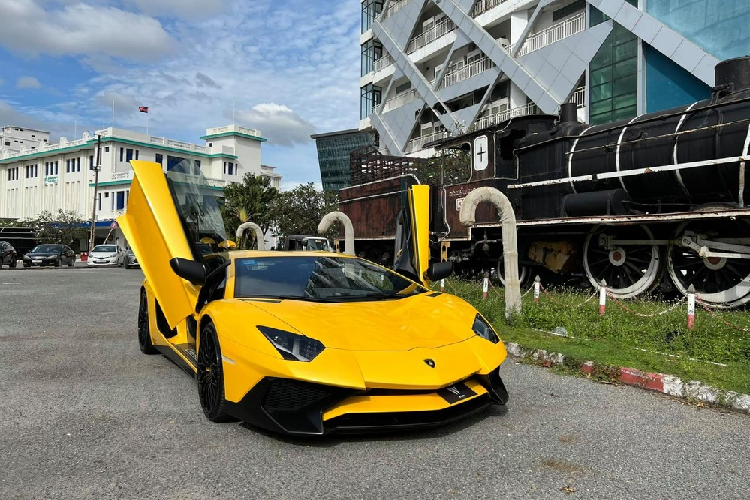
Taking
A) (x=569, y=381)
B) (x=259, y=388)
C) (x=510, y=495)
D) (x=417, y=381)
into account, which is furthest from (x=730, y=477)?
(x=259, y=388)

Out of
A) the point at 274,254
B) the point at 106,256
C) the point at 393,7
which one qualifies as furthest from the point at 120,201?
the point at 274,254

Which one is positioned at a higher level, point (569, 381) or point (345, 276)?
point (345, 276)

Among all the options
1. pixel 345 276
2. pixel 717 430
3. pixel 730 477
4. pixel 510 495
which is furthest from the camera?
pixel 345 276

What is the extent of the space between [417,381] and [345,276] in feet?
5.69

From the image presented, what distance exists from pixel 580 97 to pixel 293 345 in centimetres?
2413

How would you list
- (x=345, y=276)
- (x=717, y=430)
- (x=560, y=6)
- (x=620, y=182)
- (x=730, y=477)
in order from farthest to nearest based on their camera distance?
(x=560, y=6)
(x=620, y=182)
(x=345, y=276)
(x=717, y=430)
(x=730, y=477)

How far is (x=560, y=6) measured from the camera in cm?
→ 2627

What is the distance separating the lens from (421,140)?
36.2 metres

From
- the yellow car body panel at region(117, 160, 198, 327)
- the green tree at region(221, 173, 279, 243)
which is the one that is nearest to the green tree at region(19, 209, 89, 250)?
the green tree at region(221, 173, 279, 243)

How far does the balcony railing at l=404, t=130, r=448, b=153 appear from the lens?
34244 millimetres

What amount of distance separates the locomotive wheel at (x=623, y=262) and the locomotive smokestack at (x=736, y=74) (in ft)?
7.72

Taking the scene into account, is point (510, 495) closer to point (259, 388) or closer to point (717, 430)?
point (259, 388)

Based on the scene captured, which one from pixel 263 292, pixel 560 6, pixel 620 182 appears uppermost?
pixel 560 6

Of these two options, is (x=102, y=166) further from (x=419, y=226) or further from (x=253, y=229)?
(x=419, y=226)
